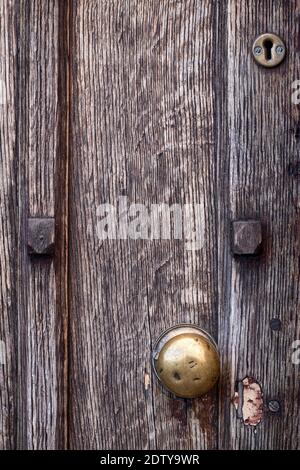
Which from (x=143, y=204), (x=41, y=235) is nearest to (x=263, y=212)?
(x=143, y=204)

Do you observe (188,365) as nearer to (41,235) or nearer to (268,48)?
(41,235)

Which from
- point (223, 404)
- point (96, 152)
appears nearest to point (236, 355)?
point (223, 404)

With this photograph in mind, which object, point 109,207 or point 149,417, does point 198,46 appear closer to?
point 109,207

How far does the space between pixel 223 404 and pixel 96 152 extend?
0.40 meters

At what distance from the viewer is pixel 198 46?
0.74 meters

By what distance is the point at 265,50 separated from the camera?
0.73 m

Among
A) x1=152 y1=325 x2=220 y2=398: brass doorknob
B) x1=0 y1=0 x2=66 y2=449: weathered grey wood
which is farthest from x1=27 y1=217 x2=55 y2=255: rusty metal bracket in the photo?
x1=152 y1=325 x2=220 y2=398: brass doorknob

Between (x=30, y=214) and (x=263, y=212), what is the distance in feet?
1.07

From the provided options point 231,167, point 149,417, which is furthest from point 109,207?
point 149,417

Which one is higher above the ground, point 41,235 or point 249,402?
point 41,235

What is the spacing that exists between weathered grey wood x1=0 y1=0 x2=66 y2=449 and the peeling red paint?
0.25 meters

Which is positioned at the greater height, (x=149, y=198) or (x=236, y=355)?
(x=149, y=198)

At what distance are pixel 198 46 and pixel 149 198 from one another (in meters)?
0.23
